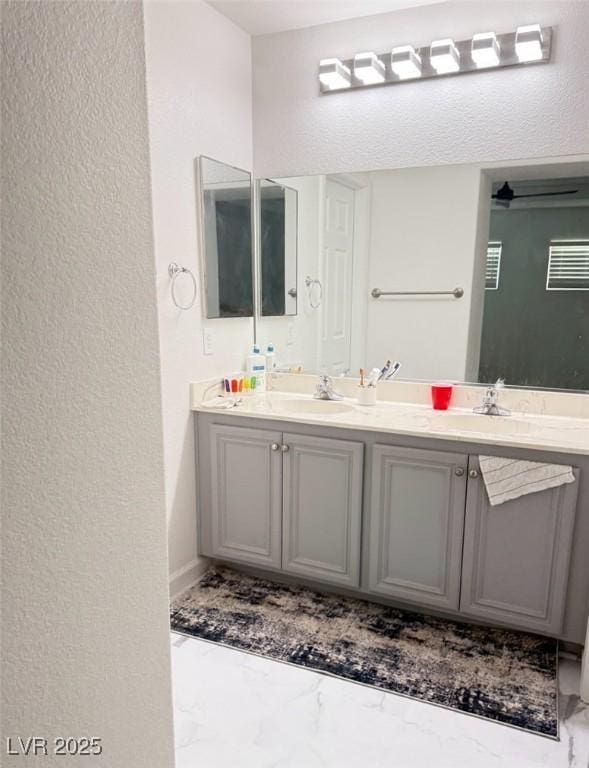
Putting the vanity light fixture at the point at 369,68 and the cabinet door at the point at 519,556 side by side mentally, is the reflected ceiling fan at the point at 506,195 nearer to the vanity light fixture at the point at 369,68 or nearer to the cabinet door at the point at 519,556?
the vanity light fixture at the point at 369,68

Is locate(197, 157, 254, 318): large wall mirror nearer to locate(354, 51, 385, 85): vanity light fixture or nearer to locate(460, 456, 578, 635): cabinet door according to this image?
locate(354, 51, 385, 85): vanity light fixture

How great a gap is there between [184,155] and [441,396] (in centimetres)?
152

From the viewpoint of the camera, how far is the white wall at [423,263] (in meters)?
2.43

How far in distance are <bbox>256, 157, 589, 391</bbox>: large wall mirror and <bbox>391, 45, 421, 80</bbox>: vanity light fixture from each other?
390 mm

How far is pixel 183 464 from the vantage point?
8.18 ft

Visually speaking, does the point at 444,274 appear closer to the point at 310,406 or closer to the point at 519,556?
the point at 310,406

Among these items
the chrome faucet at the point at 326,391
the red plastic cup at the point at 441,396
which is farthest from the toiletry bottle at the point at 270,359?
the red plastic cup at the point at 441,396

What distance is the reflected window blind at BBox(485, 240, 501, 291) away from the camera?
2361 mm

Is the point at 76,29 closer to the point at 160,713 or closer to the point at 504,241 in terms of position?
the point at 160,713

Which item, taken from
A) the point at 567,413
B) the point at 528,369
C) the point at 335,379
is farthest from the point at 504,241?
the point at 335,379

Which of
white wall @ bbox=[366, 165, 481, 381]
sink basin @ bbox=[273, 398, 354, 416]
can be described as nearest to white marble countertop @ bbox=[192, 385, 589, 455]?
sink basin @ bbox=[273, 398, 354, 416]

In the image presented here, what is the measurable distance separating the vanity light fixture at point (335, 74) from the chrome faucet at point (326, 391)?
1.34m

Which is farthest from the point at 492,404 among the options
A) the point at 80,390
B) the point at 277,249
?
the point at 80,390

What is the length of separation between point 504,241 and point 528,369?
556 mm
